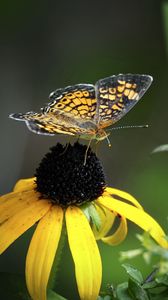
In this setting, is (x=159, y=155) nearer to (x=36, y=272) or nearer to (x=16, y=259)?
(x=16, y=259)

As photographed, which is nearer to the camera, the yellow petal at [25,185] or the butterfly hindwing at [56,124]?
the butterfly hindwing at [56,124]

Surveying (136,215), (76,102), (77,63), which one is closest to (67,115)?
(76,102)

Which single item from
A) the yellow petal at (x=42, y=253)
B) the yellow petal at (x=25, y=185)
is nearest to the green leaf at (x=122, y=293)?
the yellow petal at (x=42, y=253)

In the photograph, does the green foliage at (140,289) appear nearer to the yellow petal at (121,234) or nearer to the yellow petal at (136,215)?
the yellow petal at (136,215)

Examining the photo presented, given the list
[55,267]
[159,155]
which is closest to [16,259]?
[159,155]

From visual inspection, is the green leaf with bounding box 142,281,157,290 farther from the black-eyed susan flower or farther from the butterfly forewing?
the butterfly forewing

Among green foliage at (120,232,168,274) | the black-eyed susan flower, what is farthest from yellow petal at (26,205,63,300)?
green foliage at (120,232,168,274)
